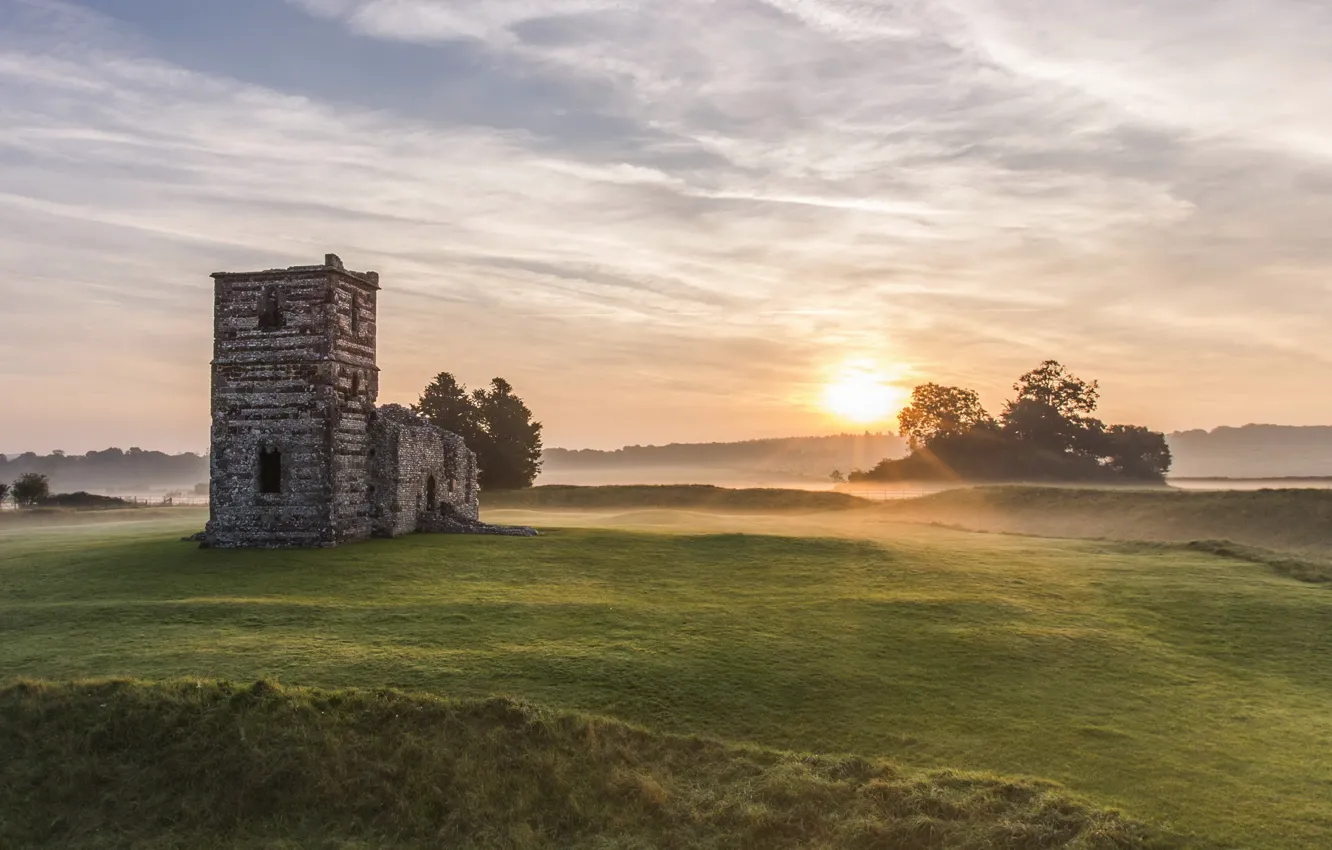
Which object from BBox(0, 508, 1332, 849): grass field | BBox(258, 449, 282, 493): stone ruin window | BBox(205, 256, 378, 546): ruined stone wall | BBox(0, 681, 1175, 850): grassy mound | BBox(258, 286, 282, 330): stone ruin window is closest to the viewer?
BBox(0, 681, 1175, 850): grassy mound

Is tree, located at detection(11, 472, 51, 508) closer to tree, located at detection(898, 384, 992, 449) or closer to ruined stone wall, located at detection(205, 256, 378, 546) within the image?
ruined stone wall, located at detection(205, 256, 378, 546)

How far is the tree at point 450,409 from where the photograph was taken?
76.8 metres

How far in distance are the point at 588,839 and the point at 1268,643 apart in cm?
1737

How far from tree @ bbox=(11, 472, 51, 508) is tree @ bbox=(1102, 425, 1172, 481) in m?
95.3

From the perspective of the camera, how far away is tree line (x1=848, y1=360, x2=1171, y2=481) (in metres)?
81.4

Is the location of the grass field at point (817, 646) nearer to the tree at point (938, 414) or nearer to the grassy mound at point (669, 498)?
the grassy mound at point (669, 498)

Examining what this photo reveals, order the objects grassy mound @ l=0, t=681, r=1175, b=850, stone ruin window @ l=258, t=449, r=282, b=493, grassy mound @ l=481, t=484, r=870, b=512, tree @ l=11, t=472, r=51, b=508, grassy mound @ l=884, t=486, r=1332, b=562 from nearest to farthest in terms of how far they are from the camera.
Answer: grassy mound @ l=0, t=681, r=1175, b=850 < stone ruin window @ l=258, t=449, r=282, b=493 < grassy mound @ l=884, t=486, r=1332, b=562 < grassy mound @ l=481, t=484, r=870, b=512 < tree @ l=11, t=472, r=51, b=508

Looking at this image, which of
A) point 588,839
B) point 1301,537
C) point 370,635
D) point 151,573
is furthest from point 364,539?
point 1301,537

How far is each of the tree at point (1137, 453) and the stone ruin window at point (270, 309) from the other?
7723 centimetres

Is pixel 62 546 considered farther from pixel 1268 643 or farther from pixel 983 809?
pixel 1268 643

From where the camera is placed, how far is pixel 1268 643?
789 inches

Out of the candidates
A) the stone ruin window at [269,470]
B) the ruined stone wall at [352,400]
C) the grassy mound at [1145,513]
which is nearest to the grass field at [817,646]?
the stone ruin window at [269,470]

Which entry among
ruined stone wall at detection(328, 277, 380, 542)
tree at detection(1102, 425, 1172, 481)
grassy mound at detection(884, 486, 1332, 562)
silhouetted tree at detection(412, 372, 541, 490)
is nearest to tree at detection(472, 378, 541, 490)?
silhouetted tree at detection(412, 372, 541, 490)

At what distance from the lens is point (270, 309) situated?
31.6 metres
